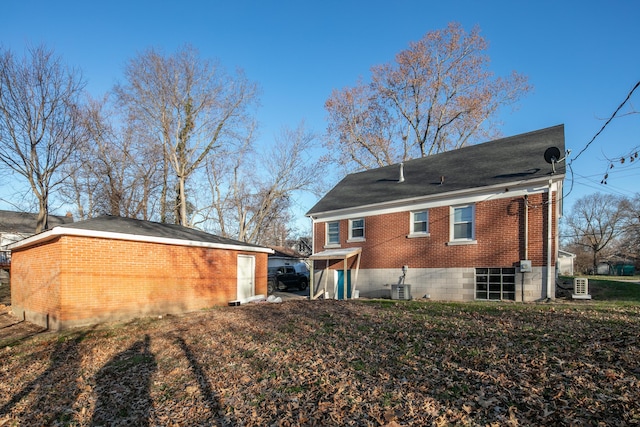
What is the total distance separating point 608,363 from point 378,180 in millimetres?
15448

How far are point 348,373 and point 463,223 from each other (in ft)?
35.0

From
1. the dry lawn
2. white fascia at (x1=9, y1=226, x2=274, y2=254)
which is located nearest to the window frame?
the dry lawn

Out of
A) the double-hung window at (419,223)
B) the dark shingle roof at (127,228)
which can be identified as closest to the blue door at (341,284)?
the double-hung window at (419,223)

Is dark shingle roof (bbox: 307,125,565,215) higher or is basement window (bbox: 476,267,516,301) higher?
dark shingle roof (bbox: 307,125,565,215)

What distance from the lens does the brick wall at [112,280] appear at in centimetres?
1009

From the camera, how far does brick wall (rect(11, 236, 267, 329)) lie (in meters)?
10.1

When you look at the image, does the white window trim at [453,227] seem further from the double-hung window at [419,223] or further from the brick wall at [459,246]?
the double-hung window at [419,223]

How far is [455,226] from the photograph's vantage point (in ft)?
48.2

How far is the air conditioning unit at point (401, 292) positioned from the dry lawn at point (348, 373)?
5633mm

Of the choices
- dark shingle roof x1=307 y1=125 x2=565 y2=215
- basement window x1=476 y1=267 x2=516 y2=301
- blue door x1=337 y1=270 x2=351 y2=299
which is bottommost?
blue door x1=337 y1=270 x2=351 y2=299

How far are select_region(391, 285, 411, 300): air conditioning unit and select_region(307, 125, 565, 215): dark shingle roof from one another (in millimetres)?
3794

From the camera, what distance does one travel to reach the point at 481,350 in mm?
5820

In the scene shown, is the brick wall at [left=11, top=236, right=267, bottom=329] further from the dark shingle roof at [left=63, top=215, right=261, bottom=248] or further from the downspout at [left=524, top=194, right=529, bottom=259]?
the downspout at [left=524, top=194, right=529, bottom=259]

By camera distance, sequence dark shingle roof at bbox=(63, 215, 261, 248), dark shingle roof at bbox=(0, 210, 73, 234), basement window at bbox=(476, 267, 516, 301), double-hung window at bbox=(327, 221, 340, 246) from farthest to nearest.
→ 1. dark shingle roof at bbox=(0, 210, 73, 234)
2. double-hung window at bbox=(327, 221, 340, 246)
3. basement window at bbox=(476, 267, 516, 301)
4. dark shingle roof at bbox=(63, 215, 261, 248)
